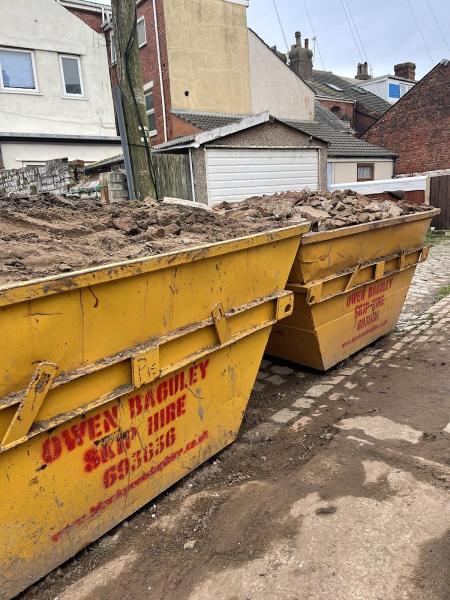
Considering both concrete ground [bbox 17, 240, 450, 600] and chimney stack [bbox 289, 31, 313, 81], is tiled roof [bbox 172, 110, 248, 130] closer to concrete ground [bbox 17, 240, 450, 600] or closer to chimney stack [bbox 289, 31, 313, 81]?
chimney stack [bbox 289, 31, 313, 81]

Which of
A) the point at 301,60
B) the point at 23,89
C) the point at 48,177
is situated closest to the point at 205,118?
the point at 23,89

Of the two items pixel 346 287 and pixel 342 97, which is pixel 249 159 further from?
pixel 342 97

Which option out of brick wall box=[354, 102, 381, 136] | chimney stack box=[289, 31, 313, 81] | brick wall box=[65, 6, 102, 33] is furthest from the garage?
brick wall box=[354, 102, 381, 136]

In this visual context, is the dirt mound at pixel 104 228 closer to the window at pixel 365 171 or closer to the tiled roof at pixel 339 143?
the tiled roof at pixel 339 143

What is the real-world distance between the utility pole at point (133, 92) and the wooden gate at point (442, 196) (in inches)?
510

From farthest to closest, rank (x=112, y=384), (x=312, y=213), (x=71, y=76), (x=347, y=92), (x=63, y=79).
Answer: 1. (x=347, y=92)
2. (x=71, y=76)
3. (x=63, y=79)
4. (x=312, y=213)
5. (x=112, y=384)

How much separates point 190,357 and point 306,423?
147 cm

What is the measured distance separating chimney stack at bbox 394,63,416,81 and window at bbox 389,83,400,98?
1.57 m

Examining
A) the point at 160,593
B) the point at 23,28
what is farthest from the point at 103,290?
the point at 23,28

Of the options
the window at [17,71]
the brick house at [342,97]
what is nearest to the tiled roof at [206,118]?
the window at [17,71]

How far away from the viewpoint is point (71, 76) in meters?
17.2

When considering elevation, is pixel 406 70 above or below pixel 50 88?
above

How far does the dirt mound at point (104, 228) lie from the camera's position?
228 centimetres

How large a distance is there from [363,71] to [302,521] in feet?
147
